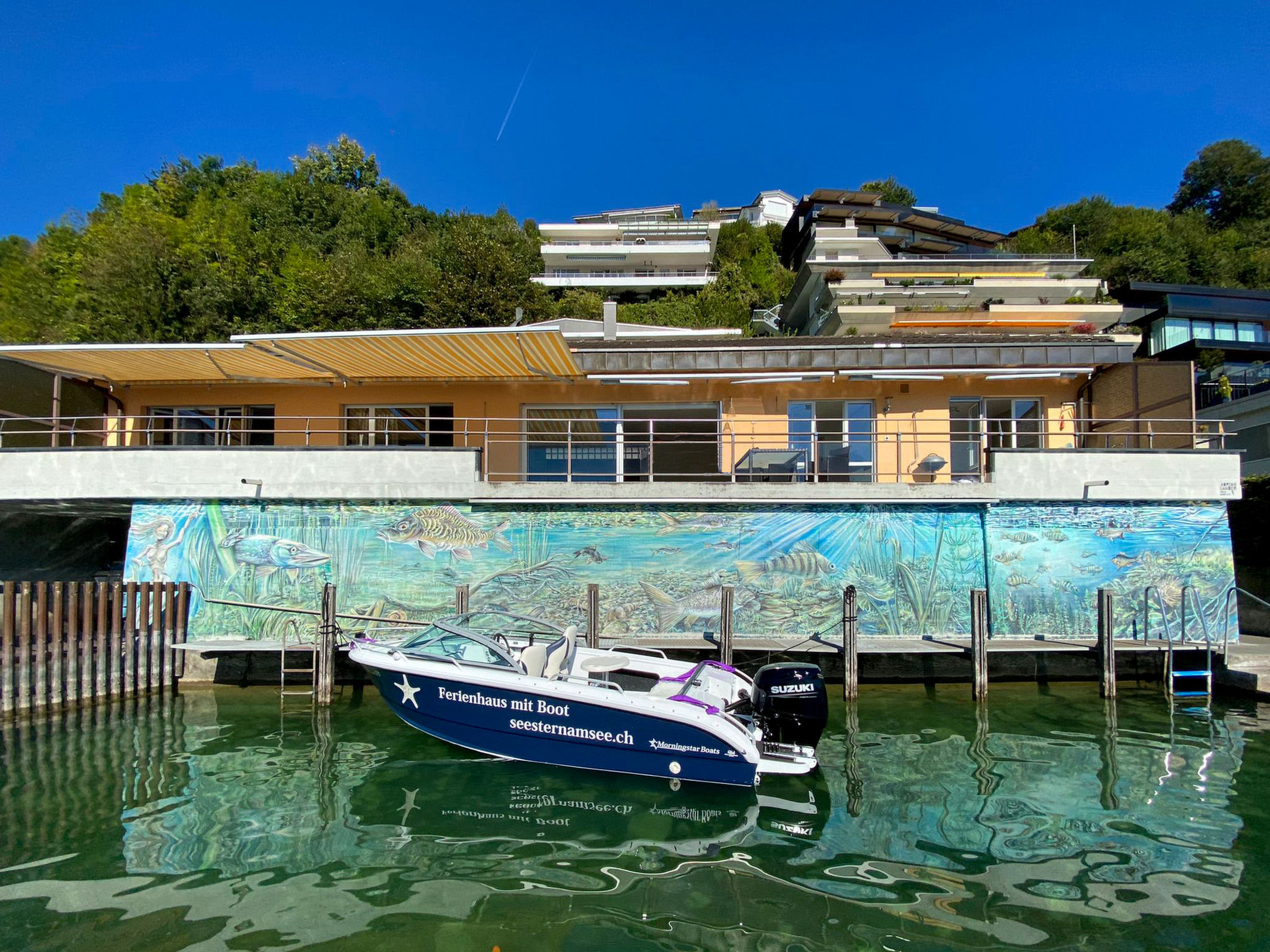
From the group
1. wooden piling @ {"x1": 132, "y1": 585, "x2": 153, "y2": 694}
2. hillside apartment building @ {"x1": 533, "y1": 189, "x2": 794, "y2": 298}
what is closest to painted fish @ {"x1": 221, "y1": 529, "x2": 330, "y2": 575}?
wooden piling @ {"x1": 132, "y1": 585, "x2": 153, "y2": 694}

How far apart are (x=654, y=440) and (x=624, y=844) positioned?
9.91 m

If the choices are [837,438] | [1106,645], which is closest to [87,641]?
[837,438]

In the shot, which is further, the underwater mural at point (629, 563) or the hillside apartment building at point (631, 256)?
the hillside apartment building at point (631, 256)

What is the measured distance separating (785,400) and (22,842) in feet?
45.8

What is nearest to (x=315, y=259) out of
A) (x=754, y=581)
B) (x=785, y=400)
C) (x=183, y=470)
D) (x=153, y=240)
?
(x=153, y=240)

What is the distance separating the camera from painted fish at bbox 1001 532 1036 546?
1303cm

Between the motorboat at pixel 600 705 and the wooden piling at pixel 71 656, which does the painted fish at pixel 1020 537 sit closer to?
the motorboat at pixel 600 705

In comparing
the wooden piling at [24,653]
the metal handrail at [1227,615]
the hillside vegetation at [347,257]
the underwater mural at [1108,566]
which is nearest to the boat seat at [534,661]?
the wooden piling at [24,653]

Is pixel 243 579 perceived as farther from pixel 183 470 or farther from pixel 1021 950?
pixel 1021 950

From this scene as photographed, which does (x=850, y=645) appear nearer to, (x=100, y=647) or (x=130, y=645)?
(x=130, y=645)

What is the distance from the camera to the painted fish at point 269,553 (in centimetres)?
A: 1295

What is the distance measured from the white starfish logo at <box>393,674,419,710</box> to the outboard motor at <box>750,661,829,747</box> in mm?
4526

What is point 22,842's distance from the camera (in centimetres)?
665

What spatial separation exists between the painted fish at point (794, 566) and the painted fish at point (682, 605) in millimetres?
670
